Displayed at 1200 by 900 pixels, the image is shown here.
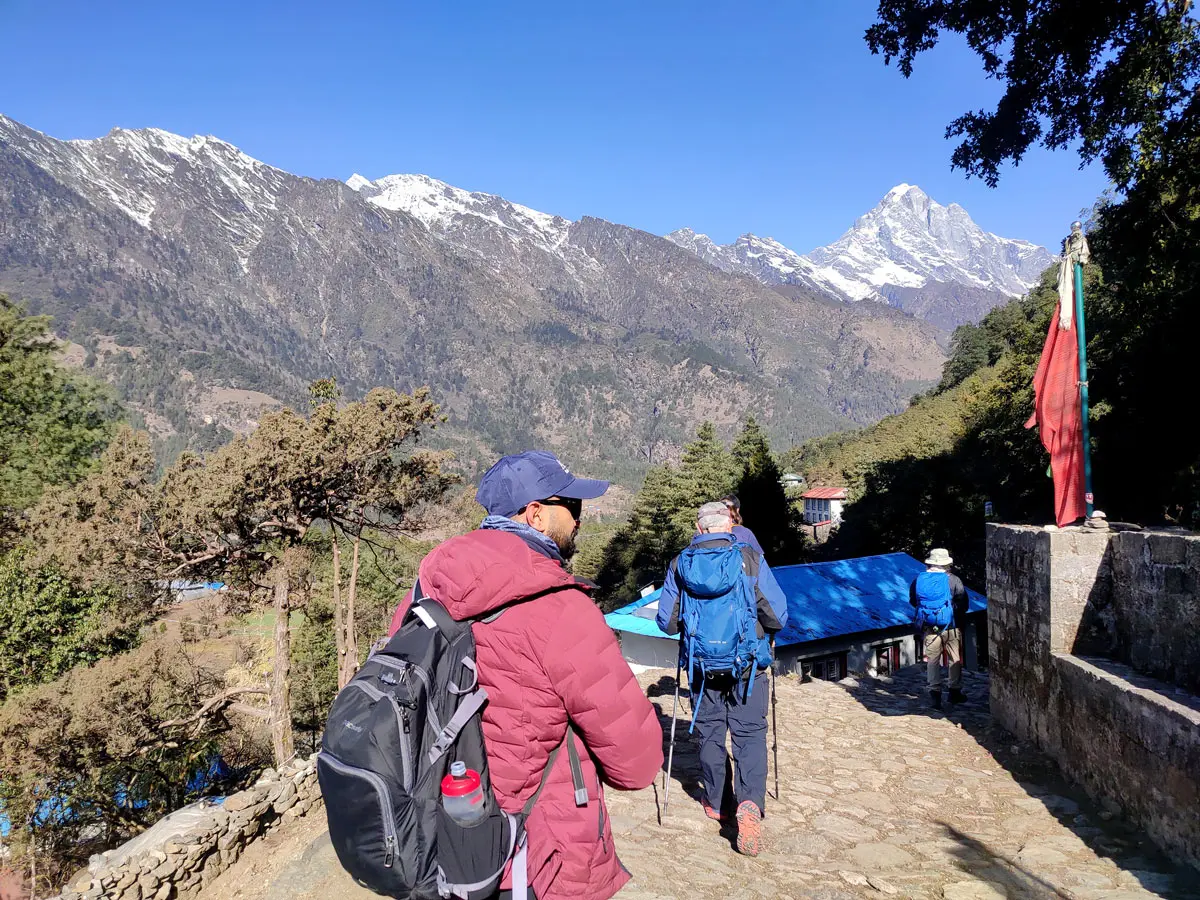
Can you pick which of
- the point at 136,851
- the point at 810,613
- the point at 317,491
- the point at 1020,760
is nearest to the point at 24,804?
the point at 317,491

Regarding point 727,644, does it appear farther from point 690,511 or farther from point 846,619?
point 690,511

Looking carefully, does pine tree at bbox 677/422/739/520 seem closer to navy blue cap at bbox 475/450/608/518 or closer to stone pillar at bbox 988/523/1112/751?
stone pillar at bbox 988/523/1112/751

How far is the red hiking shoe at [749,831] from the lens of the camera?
434cm

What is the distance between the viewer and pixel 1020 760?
Answer: 5.95 m

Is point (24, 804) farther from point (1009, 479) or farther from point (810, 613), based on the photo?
point (1009, 479)

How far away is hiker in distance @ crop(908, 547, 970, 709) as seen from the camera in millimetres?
8023

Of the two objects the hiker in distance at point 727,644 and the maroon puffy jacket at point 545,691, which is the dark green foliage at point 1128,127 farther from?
the maroon puffy jacket at point 545,691

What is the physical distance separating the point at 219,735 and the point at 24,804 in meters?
4.38

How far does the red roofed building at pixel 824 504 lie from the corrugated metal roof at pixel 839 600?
45.4 meters

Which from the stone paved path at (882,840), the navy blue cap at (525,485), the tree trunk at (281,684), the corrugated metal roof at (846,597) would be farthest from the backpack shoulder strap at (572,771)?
the tree trunk at (281,684)

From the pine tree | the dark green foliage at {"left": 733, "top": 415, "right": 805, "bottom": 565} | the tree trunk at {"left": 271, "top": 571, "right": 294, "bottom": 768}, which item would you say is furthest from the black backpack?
the pine tree

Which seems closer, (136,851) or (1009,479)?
(136,851)

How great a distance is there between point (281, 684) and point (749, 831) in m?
15.0

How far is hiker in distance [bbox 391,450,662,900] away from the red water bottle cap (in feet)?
0.52
